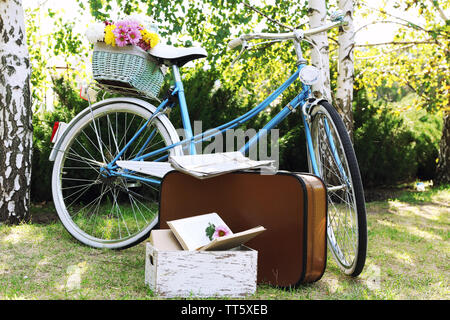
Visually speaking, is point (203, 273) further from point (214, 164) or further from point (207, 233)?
point (214, 164)

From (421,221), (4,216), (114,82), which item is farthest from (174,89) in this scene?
(421,221)

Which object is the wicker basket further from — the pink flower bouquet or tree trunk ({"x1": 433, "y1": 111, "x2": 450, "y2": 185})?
tree trunk ({"x1": 433, "y1": 111, "x2": 450, "y2": 185})

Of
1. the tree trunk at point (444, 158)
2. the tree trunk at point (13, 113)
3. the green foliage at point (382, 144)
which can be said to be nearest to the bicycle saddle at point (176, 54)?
the tree trunk at point (13, 113)

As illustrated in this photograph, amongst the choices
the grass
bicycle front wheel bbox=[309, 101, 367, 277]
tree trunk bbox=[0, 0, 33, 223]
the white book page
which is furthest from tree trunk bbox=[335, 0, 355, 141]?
tree trunk bbox=[0, 0, 33, 223]

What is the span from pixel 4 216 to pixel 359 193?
2.29 m

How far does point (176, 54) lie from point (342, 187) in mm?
1075

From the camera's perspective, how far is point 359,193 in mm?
1682

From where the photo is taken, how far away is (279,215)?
1737 mm

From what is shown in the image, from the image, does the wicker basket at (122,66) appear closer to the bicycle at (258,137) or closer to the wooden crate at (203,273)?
the bicycle at (258,137)

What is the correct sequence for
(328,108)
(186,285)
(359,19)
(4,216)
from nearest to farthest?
(186,285)
(328,108)
(4,216)
(359,19)

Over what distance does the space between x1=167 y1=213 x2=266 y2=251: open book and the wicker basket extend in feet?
2.76

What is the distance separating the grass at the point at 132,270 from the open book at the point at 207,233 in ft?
0.72

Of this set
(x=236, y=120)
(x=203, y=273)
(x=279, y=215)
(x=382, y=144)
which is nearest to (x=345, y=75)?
(x=382, y=144)

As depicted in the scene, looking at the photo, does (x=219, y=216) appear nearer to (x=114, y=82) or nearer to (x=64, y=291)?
(x=64, y=291)
